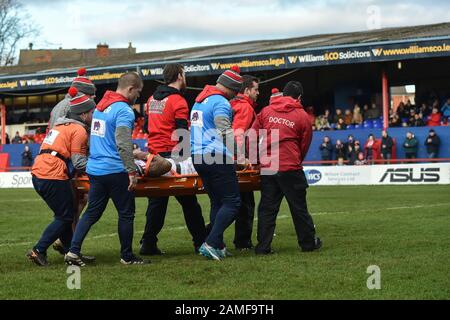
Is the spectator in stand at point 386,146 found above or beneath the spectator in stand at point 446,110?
beneath

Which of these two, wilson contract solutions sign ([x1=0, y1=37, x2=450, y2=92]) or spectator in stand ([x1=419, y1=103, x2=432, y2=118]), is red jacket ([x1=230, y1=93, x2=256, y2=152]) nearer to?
wilson contract solutions sign ([x1=0, y1=37, x2=450, y2=92])

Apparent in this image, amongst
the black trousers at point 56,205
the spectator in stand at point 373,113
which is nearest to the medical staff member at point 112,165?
the black trousers at point 56,205

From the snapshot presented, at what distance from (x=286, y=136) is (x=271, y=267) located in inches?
80.0

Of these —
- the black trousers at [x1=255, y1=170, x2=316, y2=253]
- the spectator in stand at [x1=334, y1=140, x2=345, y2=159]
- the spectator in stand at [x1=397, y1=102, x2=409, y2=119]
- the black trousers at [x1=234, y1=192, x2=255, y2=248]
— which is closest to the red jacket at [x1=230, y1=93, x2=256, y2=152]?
the black trousers at [x1=255, y1=170, x2=316, y2=253]

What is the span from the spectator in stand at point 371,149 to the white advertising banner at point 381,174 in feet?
7.47

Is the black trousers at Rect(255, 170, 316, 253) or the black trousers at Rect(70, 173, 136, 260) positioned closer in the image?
the black trousers at Rect(70, 173, 136, 260)

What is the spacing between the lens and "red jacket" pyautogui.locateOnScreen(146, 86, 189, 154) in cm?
1011

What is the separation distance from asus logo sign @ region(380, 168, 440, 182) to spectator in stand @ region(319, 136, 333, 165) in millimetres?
4601

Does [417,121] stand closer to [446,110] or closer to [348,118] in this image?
[446,110]

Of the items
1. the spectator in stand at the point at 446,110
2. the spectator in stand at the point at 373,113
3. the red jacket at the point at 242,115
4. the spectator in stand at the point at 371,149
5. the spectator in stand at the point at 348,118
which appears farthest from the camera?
the spectator in stand at the point at 348,118

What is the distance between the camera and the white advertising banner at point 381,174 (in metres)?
27.9

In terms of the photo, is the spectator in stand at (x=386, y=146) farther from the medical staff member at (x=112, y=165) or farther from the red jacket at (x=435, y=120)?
the medical staff member at (x=112, y=165)

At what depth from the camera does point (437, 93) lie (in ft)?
115

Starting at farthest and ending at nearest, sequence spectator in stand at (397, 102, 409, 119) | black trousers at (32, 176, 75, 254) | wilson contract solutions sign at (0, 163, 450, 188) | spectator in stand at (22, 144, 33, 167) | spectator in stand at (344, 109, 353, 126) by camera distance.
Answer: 1. spectator in stand at (22, 144, 33, 167)
2. spectator in stand at (344, 109, 353, 126)
3. spectator in stand at (397, 102, 409, 119)
4. wilson contract solutions sign at (0, 163, 450, 188)
5. black trousers at (32, 176, 75, 254)
